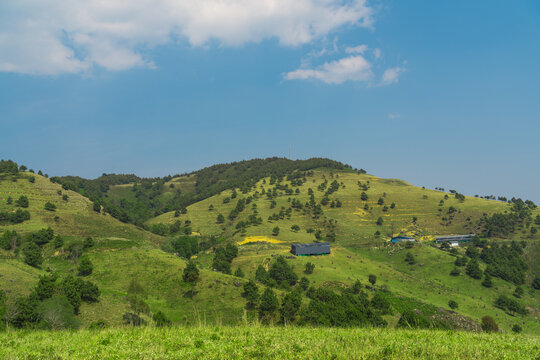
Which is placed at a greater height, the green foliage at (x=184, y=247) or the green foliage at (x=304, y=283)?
the green foliage at (x=184, y=247)

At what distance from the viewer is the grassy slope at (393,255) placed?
9138cm

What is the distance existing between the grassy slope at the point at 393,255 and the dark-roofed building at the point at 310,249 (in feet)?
11.9


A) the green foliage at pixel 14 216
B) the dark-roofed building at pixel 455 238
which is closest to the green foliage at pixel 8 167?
the green foliage at pixel 14 216

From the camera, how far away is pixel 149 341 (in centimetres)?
878

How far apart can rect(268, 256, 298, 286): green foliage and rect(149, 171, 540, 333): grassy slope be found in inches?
269

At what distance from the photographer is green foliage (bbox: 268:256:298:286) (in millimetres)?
90562

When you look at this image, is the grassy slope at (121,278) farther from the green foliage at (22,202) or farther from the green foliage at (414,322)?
the green foliage at (414,322)

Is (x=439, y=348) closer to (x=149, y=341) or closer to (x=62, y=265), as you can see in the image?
(x=149, y=341)

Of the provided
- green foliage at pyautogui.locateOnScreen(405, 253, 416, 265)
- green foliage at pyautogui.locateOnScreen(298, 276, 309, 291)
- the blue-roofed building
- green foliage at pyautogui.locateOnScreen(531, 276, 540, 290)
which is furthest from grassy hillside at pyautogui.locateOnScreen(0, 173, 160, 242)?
green foliage at pyautogui.locateOnScreen(531, 276, 540, 290)

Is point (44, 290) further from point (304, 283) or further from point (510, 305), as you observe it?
point (510, 305)

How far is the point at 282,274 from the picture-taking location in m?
91.8

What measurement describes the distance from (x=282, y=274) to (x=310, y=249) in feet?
103

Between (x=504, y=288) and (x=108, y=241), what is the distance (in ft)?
464

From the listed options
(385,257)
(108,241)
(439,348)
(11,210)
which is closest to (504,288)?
(385,257)
